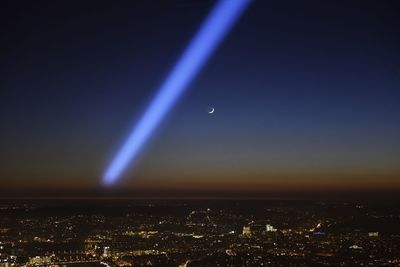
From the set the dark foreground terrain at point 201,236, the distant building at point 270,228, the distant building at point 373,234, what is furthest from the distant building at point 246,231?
the distant building at point 373,234

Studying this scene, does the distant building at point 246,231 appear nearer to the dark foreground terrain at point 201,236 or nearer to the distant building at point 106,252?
the dark foreground terrain at point 201,236

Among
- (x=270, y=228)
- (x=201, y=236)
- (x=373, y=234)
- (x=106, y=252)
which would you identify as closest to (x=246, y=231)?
(x=270, y=228)

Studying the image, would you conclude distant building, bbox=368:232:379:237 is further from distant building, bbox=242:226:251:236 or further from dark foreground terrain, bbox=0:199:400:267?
distant building, bbox=242:226:251:236

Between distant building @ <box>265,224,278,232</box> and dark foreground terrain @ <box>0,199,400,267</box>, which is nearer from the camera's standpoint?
dark foreground terrain @ <box>0,199,400,267</box>

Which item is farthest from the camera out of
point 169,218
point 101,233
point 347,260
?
point 169,218

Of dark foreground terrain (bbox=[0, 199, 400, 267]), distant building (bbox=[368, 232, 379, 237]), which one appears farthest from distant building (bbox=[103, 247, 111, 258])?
distant building (bbox=[368, 232, 379, 237])

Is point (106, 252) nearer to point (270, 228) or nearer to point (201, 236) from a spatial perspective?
point (201, 236)

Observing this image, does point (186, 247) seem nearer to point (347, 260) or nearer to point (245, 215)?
point (347, 260)

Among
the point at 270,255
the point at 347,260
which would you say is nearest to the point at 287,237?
the point at 270,255
